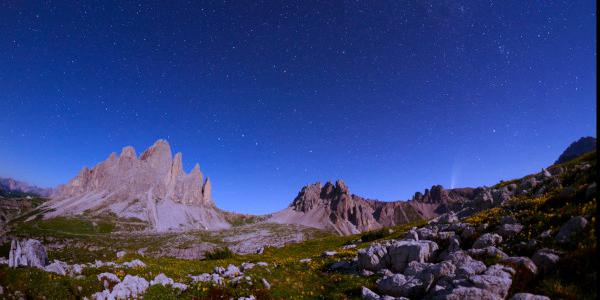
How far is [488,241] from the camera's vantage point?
16031 mm

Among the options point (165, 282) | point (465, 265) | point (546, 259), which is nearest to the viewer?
point (546, 259)

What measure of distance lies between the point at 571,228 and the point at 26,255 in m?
27.1

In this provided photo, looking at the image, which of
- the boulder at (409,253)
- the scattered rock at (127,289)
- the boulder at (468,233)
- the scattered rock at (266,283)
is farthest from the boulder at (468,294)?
the scattered rock at (127,289)

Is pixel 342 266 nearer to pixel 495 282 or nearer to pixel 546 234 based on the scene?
pixel 495 282

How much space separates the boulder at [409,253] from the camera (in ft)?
58.5

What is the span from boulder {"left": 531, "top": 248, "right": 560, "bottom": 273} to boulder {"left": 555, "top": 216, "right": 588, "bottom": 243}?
1.11m

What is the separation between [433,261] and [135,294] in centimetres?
1714

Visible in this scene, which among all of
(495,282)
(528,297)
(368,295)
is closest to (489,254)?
(495,282)

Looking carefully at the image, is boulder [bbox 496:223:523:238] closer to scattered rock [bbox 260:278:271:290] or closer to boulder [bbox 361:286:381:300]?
boulder [bbox 361:286:381:300]

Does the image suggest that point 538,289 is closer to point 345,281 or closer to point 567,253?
point 567,253

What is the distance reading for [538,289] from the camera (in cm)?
1005

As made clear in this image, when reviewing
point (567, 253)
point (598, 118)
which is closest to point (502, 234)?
point (567, 253)

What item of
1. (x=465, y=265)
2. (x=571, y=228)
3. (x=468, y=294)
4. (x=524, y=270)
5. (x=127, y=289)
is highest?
(x=571, y=228)

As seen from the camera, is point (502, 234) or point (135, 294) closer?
point (135, 294)
